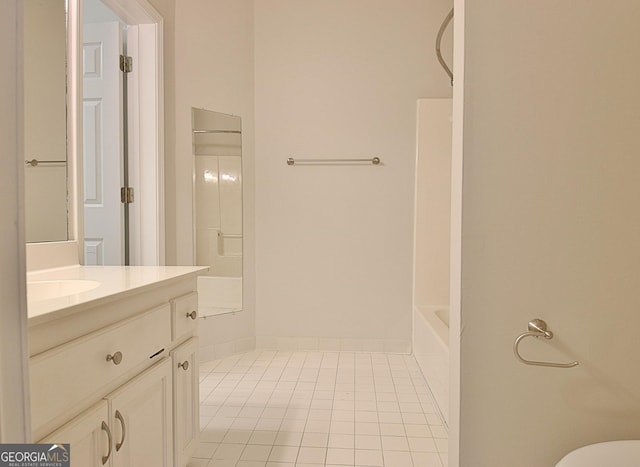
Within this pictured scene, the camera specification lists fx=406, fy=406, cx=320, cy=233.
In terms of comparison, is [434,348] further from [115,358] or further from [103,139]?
[103,139]

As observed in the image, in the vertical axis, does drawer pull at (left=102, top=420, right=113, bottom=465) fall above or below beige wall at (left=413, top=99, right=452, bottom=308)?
below

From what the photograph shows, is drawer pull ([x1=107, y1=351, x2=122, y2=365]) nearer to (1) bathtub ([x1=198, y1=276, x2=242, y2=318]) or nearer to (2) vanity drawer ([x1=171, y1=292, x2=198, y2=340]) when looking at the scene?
(2) vanity drawer ([x1=171, y1=292, x2=198, y2=340])

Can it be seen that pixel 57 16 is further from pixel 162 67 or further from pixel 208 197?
pixel 208 197

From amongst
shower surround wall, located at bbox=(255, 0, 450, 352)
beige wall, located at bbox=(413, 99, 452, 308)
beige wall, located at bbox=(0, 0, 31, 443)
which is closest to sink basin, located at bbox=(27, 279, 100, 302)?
beige wall, located at bbox=(0, 0, 31, 443)

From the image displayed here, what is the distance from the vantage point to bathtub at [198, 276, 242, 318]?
283 cm

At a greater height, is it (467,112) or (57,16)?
(57,16)

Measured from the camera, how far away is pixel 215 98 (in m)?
2.78

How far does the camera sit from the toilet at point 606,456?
96 cm

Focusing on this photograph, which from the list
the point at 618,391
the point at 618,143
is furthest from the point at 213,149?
the point at 618,391

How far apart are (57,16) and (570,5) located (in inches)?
70.3

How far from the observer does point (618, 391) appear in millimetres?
1062

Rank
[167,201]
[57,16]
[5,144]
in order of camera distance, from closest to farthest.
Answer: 1. [5,144]
2. [57,16]
3. [167,201]

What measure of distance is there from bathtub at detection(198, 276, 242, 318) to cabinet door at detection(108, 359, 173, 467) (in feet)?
5.12

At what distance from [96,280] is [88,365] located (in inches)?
17.1
